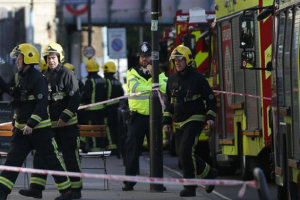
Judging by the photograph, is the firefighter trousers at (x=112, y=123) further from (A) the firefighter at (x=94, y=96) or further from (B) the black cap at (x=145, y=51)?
(B) the black cap at (x=145, y=51)

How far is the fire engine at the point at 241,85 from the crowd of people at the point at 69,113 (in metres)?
0.80

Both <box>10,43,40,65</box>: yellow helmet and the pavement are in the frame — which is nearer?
<box>10,43,40,65</box>: yellow helmet

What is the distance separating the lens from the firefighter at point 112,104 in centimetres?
2198

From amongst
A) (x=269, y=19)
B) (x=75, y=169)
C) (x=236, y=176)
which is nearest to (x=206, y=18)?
(x=236, y=176)

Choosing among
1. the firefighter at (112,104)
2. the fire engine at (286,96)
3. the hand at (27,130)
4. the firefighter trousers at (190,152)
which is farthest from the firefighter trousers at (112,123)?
the hand at (27,130)

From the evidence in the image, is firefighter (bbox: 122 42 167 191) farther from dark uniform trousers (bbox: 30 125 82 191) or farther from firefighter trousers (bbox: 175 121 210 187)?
dark uniform trousers (bbox: 30 125 82 191)

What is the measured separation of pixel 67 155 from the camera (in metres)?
12.8

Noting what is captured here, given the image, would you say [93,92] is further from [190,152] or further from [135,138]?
[190,152]

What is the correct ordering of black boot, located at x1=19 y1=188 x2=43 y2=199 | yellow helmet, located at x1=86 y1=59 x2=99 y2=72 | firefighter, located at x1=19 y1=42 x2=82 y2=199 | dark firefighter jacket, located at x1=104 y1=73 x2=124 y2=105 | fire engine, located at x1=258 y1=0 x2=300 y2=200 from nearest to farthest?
1. fire engine, located at x1=258 y1=0 x2=300 y2=200
2. black boot, located at x1=19 y1=188 x2=43 y2=199
3. firefighter, located at x1=19 y1=42 x2=82 y2=199
4. yellow helmet, located at x1=86 y1=59 x2=99 y2=72
5. dark firefighter jacket, located at x1=104 y1=73 x2=124 y2=105

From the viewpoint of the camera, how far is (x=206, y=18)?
→ 21062 mm

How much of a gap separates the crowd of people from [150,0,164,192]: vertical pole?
8.8 inches

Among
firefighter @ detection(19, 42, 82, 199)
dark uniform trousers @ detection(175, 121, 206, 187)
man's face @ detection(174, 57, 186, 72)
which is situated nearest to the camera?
firefighter @ detection(19, 42, 82, 199)

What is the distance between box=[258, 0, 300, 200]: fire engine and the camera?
33.7 feet

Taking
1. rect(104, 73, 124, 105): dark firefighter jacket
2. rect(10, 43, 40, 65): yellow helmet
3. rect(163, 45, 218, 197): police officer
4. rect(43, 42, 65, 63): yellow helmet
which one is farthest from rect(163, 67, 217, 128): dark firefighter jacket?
rect(104, 73, 124, 105): dark firefighter jacket
